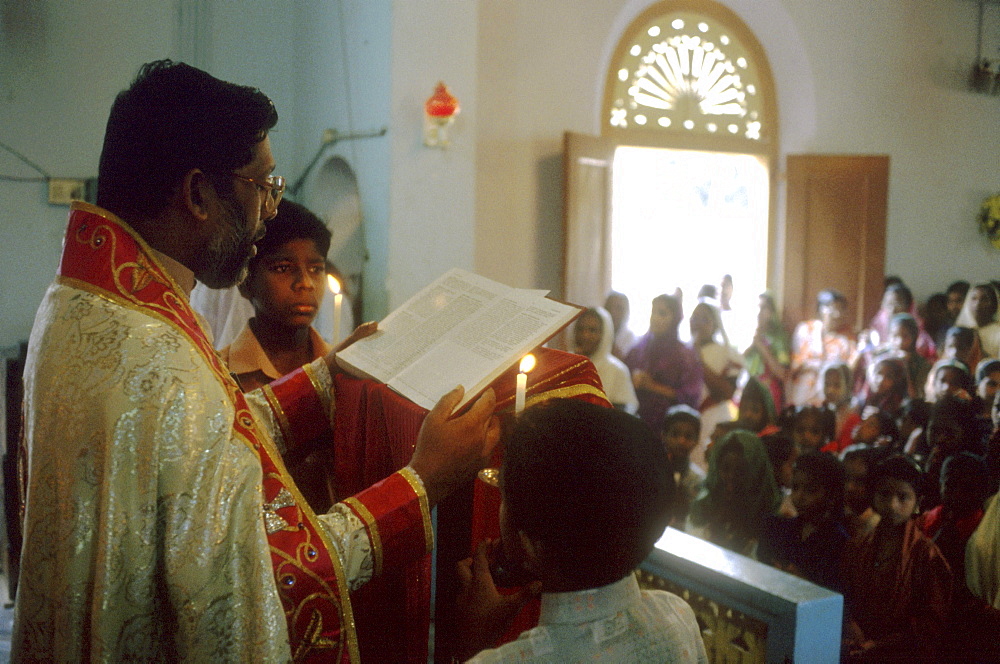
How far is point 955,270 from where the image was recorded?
8.00 metres

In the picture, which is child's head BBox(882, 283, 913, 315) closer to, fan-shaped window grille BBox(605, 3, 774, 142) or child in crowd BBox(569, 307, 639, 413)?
fan-shaped window grille BBox(605, 3, 774, 142)

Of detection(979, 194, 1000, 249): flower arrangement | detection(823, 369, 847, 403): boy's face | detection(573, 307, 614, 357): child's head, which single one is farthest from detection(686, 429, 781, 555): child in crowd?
detection(979, 194, 1000, 249): flower arrangement

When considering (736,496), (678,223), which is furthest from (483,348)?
(678,223)

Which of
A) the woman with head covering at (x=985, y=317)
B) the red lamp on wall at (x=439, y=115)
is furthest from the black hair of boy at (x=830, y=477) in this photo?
the woman with head covering at (x=985, y=317)

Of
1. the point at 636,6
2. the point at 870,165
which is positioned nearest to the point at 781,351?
the point at 870,165

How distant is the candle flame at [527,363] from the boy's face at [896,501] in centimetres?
224

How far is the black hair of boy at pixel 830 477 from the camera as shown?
3.12 meters

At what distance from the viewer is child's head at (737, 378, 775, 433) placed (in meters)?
4.23

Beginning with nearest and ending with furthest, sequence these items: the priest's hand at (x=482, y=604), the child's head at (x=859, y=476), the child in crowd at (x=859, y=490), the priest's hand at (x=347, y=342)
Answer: the priest's hand at (x=482, y=604), the priest's hand at (x=347, y=342), the child in crowd at (x=859, y=490), the child's head at (x=859, y=476)

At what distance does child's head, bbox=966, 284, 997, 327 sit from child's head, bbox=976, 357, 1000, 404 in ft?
5.58

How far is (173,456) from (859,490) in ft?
9.20

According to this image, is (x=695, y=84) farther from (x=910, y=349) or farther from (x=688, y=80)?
(x=910, y=349)

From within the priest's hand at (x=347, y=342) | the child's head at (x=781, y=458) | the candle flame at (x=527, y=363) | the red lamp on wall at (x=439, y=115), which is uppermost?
the red lamp on wall at (x=439, y=115)

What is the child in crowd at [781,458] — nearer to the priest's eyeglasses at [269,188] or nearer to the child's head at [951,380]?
the child's head at [951,380]
